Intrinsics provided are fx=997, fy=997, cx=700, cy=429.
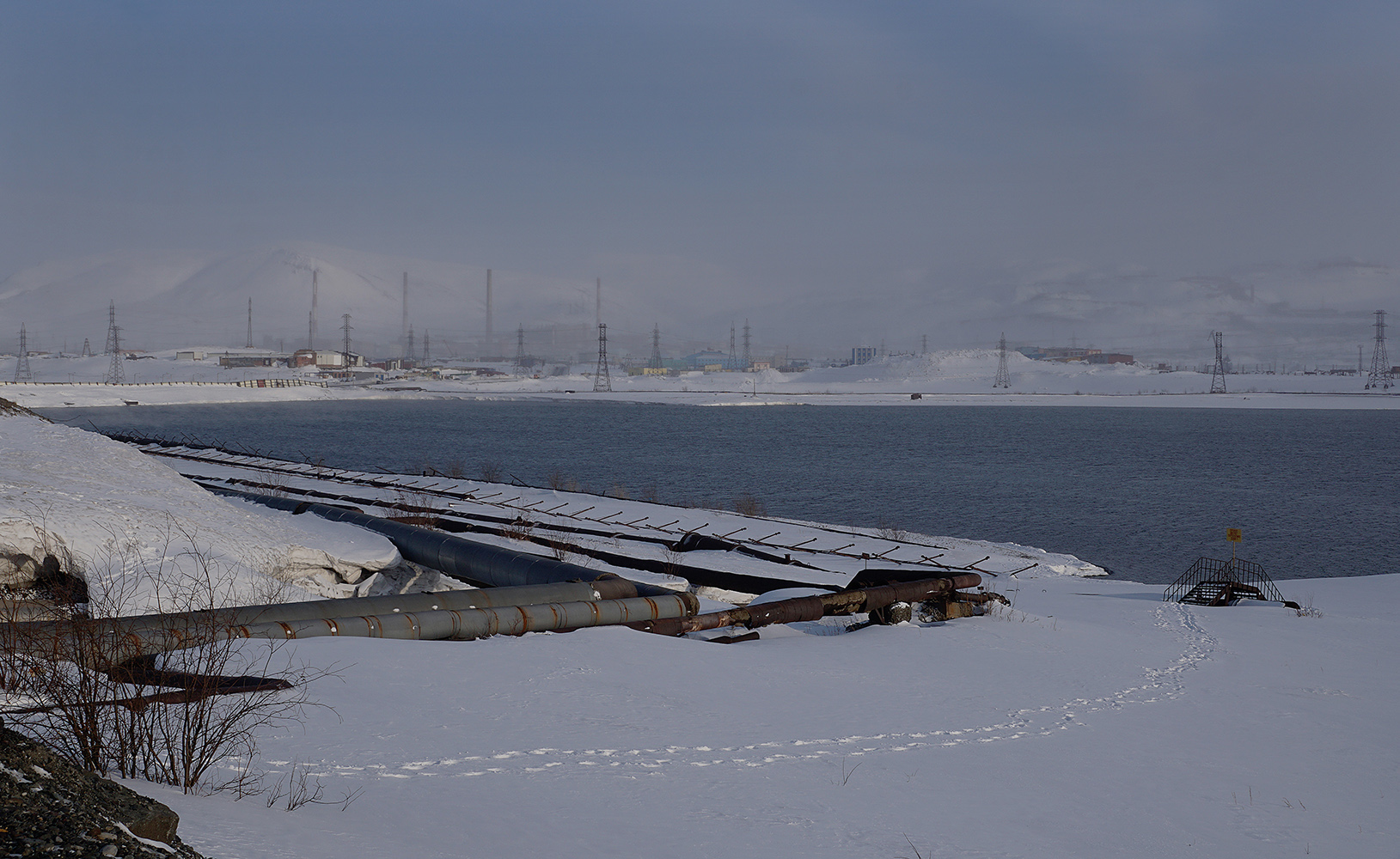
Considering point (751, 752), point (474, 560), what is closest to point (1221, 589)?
point (474, 560)

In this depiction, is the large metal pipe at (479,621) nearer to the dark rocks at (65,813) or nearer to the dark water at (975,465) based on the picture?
the dark rocks at (65,813)

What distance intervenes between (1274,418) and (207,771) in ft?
471

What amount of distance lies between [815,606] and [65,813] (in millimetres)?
12884

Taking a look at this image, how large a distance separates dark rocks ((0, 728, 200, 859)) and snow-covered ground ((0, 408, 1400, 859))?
2.07 ft

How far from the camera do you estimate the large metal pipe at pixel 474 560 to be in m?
17.2

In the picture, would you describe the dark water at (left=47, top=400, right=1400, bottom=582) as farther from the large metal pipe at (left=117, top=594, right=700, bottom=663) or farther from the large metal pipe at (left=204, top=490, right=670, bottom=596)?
the large metal pipe at (left=117, top=594, right=700, bottom=663)

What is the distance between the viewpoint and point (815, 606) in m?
Answer: 16.1

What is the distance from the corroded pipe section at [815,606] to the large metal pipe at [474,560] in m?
0.87

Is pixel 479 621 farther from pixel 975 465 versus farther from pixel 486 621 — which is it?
pixel 975 465

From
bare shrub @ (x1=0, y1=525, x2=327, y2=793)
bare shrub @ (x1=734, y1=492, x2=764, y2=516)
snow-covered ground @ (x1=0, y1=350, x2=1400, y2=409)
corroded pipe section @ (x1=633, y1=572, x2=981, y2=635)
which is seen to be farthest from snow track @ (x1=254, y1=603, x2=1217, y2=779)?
snow-covered ground @ (x1=0, y1=350, x2=1400, y2=409)

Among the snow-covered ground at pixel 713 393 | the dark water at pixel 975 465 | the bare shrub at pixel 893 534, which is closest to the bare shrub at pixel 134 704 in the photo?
the bare shrub at pixel 893 534

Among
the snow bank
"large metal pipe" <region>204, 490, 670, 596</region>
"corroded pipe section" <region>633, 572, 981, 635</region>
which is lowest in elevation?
"corroded pipe section" <region>633, 572, 981, 635</region>

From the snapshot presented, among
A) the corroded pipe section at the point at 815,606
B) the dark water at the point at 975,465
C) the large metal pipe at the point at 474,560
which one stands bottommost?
the dark water at the point at 975,465

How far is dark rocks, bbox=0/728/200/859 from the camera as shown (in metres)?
3.88
